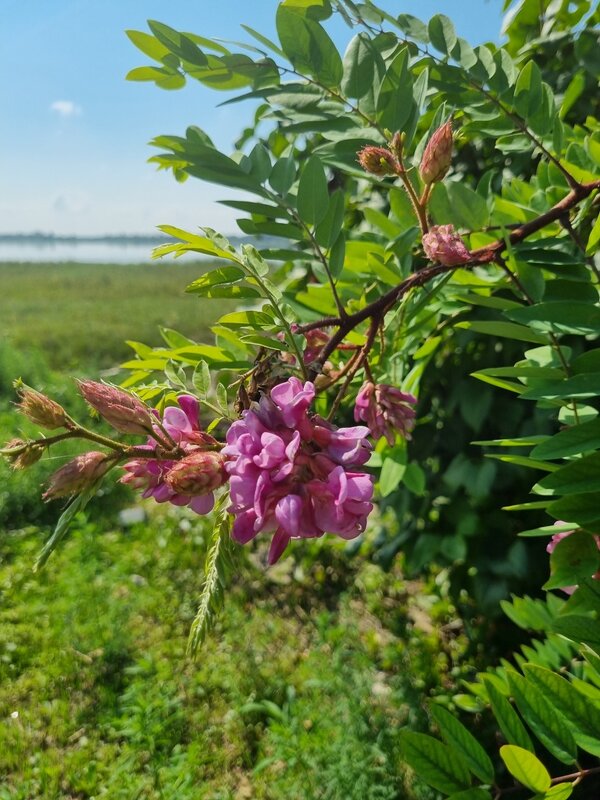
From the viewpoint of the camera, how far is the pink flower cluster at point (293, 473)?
33cm

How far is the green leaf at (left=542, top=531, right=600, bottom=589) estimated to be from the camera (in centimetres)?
45

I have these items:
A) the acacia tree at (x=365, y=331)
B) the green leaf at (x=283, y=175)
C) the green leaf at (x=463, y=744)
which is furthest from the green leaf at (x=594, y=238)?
the green leaf at (x=463, y=744)

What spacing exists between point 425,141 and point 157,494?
0.35m

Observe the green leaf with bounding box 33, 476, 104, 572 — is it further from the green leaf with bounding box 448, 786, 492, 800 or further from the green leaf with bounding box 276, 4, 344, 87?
the green leaf with bounding box 276, 4, 344, 87

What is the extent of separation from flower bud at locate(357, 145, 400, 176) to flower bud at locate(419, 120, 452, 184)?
0.02m

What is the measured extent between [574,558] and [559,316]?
0.17 meters

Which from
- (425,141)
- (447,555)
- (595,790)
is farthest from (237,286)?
(595,790)

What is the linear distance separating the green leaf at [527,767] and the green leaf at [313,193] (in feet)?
1.25

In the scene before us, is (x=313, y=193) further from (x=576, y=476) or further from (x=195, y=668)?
(x=195, y=668)

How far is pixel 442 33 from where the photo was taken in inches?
23.4

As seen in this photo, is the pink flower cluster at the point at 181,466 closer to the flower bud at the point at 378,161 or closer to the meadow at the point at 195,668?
the flower bud at the point at 378,161

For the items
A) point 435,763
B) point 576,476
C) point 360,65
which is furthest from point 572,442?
point 360,65

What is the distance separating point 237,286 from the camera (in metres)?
0.45

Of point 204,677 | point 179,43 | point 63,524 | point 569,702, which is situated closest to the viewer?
point 63,524
